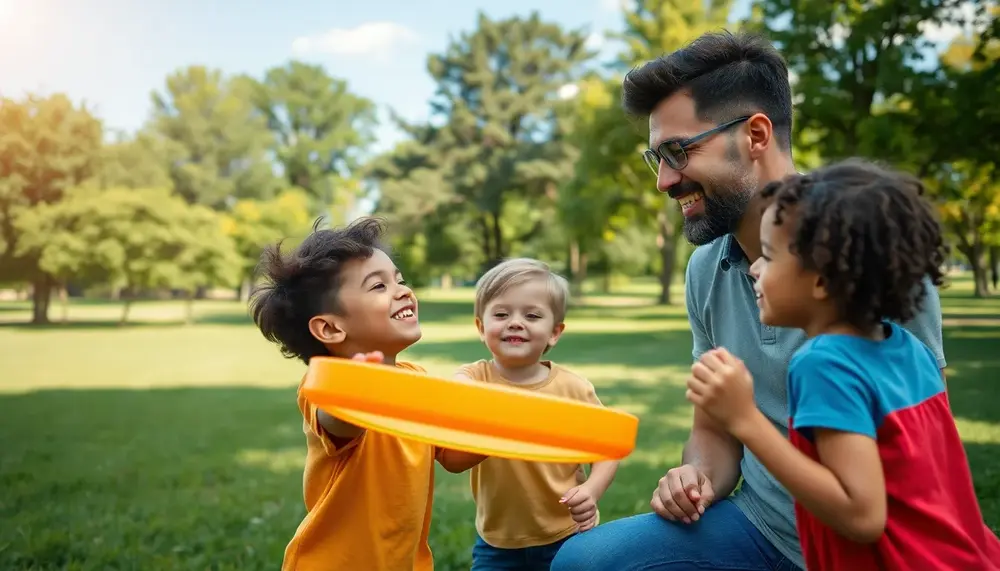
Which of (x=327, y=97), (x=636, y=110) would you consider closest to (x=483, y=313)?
(x=636, y=110)

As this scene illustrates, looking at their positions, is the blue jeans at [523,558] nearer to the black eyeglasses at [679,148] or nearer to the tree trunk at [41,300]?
the black eyeglasses at [679,148]

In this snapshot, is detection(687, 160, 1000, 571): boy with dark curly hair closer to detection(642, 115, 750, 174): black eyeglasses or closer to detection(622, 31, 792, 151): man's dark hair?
detection(642, 115, 750, 174): black eyeglasses

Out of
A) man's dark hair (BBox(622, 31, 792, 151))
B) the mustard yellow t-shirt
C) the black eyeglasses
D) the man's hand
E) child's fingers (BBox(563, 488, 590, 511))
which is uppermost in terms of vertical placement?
man's dark hair (BBox(622, 31, 792, 151))

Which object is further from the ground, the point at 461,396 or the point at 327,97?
the point at 327,97

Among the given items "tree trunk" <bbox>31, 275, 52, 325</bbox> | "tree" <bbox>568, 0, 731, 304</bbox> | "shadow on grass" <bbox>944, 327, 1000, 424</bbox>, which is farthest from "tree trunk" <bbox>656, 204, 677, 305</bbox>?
"tree trunk" <bbox>31, 275, 52, 325</bbox>

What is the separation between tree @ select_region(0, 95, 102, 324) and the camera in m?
36.8

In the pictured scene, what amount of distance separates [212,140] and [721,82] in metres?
69.7

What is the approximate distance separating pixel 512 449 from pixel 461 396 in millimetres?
250

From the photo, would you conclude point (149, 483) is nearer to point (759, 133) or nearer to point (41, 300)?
point (759, 133)

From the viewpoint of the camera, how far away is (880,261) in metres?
1.93

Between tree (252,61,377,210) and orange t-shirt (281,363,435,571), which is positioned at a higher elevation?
tree (252,61,377,210)

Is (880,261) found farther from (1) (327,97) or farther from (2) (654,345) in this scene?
(1) (327,97)

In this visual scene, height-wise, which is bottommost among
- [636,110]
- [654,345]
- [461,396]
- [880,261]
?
[654,345]

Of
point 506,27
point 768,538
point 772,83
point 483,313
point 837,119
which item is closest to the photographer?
point 768,538
